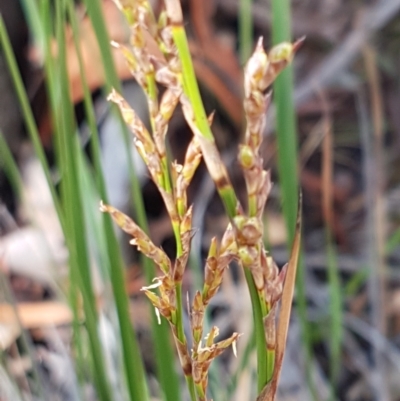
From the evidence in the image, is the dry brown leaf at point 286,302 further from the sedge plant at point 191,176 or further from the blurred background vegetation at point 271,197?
the blurred background vegetation at point 271,197

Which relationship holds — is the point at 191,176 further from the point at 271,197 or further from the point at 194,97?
the point at 271,197

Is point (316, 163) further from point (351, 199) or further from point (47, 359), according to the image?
point (47, 359)

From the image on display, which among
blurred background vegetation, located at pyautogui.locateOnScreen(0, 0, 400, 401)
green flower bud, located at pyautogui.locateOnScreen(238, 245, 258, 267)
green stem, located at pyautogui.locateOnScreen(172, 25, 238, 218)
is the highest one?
green stem, located at pyautogui.locateOnScreen(172, 25, 238, 218)

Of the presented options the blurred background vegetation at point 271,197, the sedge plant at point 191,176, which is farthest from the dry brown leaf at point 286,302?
the blurred background vegetation at point 271,197

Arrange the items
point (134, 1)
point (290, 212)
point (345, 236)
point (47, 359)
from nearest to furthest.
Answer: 1. point (134, 1)
2. point (290, 212)
3. point (47, 359)
4. point (345, 236)

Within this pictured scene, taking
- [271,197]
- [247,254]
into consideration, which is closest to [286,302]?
[247,254]

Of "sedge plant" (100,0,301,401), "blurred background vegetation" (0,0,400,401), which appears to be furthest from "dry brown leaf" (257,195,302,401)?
"blurred background vegetation" (0,0,400,401)

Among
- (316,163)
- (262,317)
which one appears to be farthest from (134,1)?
(316,163)

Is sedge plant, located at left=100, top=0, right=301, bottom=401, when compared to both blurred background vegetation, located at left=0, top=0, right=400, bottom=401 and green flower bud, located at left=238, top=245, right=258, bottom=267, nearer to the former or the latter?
green flower bud, located at left=238, top=245, right=258, bottom=267
